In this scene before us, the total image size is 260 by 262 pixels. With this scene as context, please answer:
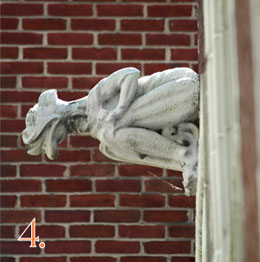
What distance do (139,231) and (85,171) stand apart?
31cm

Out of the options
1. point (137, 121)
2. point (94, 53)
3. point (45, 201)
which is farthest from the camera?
point (94, 53)

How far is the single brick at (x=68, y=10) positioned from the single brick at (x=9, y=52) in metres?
0.20

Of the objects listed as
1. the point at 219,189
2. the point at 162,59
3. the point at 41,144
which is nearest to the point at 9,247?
the point at 162,59

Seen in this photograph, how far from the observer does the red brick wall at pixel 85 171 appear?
5633 mm

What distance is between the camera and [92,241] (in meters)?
5.63

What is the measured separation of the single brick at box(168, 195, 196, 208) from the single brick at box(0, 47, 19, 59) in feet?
2.68

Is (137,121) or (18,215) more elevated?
(137,121)

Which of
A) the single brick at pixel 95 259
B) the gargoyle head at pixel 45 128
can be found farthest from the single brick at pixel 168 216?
the gargoyle head at pixel 45 128

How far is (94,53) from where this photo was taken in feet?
18.9

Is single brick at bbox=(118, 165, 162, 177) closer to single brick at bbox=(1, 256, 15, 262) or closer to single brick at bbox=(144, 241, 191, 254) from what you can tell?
single brick at bbox=(144, 241, 191, 254)

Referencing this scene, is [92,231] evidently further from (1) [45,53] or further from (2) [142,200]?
(1) [45,53]

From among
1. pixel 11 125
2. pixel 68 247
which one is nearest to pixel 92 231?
pixel 68 247

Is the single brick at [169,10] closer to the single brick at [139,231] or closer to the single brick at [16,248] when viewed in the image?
the single brick at [139,231]

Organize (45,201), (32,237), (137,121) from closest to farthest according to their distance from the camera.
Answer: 1. (137,121)
2. (32,237)
3. (45,201)
